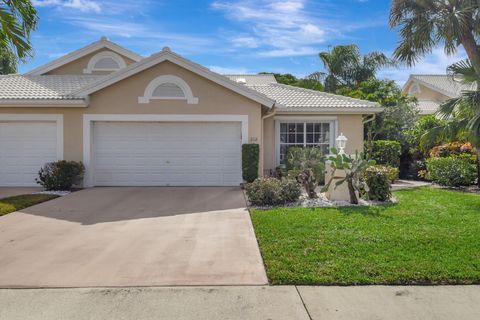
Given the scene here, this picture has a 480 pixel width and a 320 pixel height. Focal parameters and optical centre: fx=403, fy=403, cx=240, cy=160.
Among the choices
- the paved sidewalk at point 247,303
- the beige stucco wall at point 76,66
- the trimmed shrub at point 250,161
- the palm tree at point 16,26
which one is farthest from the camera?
the beige stucco wall at point 76,66

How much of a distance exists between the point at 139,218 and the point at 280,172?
666 cm

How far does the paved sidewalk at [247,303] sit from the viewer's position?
420 cm

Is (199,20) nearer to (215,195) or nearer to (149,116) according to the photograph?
(149,116)

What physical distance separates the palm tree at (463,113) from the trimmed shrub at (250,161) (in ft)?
19.4

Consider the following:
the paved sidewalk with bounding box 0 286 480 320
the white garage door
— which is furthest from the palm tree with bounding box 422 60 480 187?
the white garage door

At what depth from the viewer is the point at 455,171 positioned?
45.4 ft

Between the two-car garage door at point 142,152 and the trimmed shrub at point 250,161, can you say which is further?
the two-car garage door at point 142,152

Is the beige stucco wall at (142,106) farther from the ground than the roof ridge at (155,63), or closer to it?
closer to it

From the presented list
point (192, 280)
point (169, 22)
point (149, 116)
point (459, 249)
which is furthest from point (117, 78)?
point (459, 249)

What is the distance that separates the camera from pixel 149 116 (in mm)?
13719

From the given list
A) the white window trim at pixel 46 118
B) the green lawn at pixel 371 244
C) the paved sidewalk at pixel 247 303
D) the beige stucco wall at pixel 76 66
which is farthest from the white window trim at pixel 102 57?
the paved sidewalk at pixel 247 303

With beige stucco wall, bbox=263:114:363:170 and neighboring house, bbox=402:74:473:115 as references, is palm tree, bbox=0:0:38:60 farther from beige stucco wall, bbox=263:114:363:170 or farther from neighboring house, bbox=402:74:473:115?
neighboring house, bbox=402:74:473:115

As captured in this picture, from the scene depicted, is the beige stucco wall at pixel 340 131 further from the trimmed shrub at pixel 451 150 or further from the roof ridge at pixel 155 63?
the trimmed shrub at pixel 451 150

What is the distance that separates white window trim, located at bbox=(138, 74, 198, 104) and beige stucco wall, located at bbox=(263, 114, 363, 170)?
314cm
